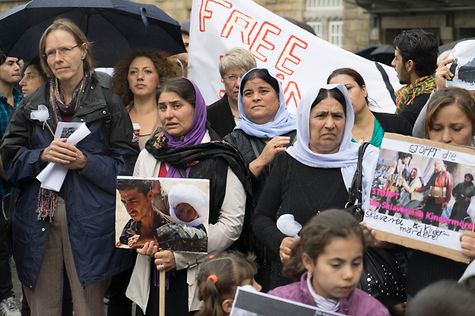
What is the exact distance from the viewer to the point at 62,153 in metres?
4.73

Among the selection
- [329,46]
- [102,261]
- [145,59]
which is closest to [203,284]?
[102,261]

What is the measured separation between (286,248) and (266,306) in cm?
78

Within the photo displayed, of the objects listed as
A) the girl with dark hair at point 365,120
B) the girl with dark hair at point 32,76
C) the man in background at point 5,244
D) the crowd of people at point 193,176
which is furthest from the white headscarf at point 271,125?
the man in background at point 5,244

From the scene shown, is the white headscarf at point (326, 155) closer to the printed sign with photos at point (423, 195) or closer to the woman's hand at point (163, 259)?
the printed sign with photos at point (423, 195)

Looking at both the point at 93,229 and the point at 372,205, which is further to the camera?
the point at 93,229

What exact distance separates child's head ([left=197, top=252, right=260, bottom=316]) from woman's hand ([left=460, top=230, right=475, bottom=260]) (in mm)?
933

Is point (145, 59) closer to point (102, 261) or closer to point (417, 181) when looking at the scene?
point (102, 261)

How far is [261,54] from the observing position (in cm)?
699

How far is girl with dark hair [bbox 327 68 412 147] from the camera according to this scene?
495 cm

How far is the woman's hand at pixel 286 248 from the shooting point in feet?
12.5

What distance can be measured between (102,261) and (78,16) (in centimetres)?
198

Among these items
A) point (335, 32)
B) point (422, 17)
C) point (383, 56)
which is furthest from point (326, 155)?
point (422, 17)

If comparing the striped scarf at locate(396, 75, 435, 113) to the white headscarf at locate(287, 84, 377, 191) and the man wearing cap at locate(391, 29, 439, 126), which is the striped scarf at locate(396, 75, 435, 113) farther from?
the white headscarf at locate(287, 84, 377, 191)

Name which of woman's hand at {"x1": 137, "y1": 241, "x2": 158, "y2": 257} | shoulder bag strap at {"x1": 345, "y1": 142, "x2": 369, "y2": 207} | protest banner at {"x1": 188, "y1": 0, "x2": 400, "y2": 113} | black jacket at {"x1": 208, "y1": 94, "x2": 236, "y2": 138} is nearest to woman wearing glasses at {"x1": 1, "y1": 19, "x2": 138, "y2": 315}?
woman's hand at {"x1": 137, "y1": 241, "x2": 158, "y2": 257}
